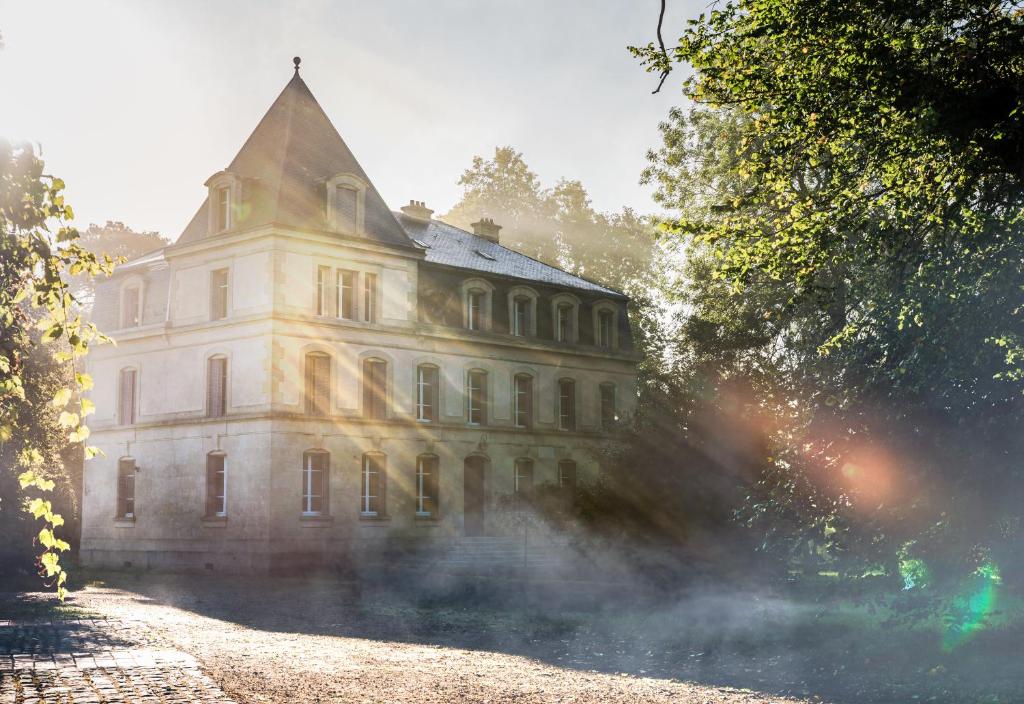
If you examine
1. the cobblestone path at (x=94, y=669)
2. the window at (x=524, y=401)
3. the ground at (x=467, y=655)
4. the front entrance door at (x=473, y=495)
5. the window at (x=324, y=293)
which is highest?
the window at (x=324, y=293)

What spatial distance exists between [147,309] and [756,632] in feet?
84.8

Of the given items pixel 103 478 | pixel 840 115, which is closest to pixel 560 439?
pixel 103 478

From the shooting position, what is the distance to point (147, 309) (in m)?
35.8

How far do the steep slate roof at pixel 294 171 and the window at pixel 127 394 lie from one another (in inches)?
194

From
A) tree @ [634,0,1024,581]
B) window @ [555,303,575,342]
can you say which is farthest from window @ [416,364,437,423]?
tree @ [634,0,1024,581]

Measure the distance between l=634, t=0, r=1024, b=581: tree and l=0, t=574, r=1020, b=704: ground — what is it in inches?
77.0

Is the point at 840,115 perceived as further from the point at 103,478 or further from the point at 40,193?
the point at 103,478

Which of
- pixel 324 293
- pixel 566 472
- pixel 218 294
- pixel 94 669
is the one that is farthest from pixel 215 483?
pixel 94 669

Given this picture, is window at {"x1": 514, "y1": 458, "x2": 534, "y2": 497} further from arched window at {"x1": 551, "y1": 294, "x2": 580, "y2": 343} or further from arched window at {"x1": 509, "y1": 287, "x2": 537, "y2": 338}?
arched window at {"x1": 551, "y1": 294, "x2": 580, "y2": 343}

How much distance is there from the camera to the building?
104 feet

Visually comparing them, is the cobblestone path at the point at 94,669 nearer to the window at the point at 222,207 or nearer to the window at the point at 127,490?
the window at the point at 222,207

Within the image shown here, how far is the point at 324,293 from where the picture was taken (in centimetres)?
3291

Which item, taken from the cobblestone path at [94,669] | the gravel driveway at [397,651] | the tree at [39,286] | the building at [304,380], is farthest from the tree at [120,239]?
the tree at [39,286]

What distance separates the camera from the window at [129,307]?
1430 inches
